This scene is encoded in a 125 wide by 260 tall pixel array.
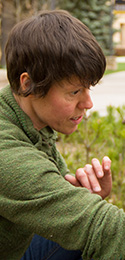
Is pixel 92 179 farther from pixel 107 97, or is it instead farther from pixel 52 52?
pixel 107 97

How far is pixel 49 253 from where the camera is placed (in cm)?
177

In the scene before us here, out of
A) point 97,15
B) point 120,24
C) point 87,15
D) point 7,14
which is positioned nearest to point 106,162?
point 7,14

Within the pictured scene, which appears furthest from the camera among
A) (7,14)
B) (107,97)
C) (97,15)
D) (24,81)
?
(97,15)

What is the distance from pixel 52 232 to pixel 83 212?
0.12m

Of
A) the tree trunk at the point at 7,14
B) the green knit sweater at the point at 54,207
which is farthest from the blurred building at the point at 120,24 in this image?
the green knit sweater at the point at 54,207

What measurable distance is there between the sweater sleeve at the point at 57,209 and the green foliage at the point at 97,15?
62.8ft

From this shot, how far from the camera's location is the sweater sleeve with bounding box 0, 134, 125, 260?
114 cm

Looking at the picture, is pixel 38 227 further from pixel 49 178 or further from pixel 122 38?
pixel 122 38

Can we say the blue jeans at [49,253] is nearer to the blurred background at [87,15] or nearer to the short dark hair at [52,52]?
the short dark hair at [52,52]

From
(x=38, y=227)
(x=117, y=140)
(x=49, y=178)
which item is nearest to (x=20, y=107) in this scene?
(x=49, y=178)

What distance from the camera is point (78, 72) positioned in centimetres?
131

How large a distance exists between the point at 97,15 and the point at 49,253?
20.6 meters

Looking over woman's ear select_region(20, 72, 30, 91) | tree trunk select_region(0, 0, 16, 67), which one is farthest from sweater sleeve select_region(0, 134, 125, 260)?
tree trunk select_region(0, 0, 16, 67)

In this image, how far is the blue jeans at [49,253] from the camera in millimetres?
1746
